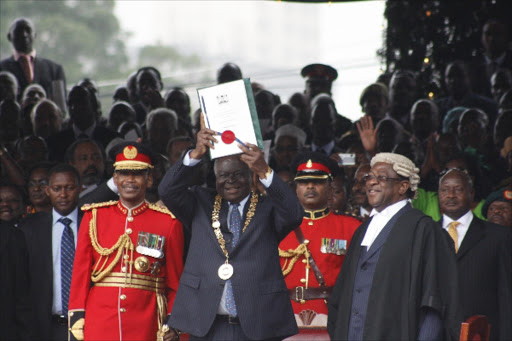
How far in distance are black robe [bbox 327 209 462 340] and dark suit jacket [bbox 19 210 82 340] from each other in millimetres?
2471

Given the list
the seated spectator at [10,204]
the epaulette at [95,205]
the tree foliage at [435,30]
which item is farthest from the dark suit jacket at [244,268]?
the tree foliage at [435,30]

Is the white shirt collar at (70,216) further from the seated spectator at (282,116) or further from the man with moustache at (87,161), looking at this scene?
the seated spectator at (282,116)

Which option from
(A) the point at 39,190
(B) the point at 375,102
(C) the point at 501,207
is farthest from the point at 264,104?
(C) the point at 501,207

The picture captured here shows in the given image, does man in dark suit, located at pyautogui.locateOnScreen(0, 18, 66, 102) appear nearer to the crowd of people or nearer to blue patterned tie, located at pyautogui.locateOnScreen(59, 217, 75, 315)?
the crowd of people

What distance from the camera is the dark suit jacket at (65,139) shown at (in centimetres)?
1069

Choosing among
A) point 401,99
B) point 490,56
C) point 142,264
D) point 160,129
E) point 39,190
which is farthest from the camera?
point 490,56

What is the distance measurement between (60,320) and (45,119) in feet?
14.4

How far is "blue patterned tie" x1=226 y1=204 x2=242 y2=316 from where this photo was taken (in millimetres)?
6133

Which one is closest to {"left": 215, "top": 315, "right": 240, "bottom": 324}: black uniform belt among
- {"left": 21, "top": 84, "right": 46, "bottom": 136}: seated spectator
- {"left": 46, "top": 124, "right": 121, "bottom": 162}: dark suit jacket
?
{"left": 46, "top": 124, "right": 121, "bottom": 162}: dark suit jacket

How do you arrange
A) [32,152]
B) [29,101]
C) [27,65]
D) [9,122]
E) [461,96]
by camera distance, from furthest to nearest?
[27,65], [29,101], [461,96], [9,122], [32,152]

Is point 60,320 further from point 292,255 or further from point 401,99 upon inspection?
point 401,99

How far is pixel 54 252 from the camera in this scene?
7680mm

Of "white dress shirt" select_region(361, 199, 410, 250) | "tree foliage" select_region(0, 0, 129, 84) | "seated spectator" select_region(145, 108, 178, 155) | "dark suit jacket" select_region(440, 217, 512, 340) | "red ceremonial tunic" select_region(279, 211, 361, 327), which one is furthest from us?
"tree foliage" select_region(0, 0, 129, 84)

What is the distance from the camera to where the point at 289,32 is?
38.9 metres
